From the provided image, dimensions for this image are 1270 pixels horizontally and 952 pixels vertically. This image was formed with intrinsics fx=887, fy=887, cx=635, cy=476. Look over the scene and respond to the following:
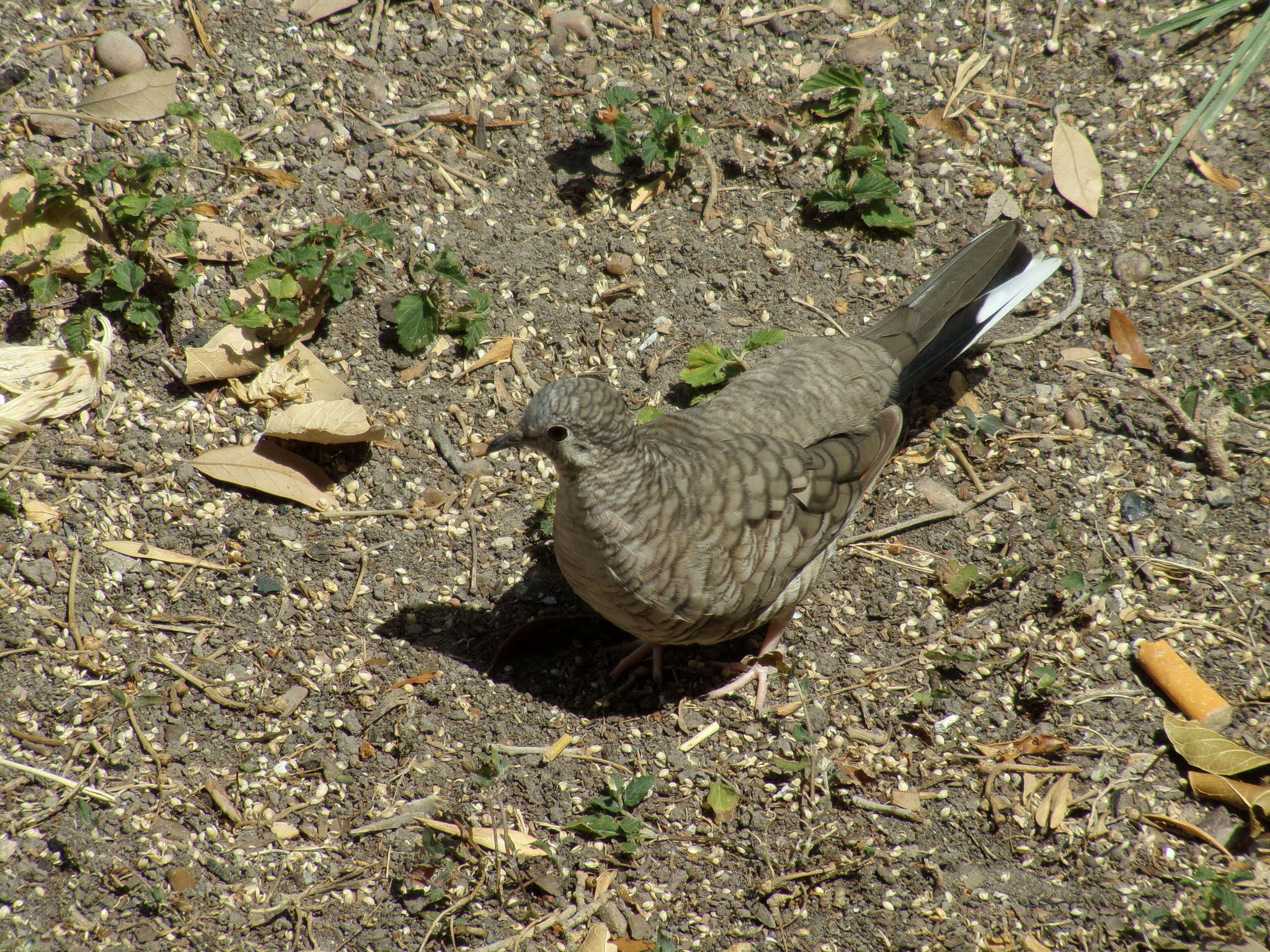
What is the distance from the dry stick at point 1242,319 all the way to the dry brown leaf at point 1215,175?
0.71 metres

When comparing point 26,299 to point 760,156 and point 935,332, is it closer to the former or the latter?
point 760,156

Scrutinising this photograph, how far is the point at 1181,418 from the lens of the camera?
4.02 metres

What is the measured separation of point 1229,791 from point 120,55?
5.58 meters

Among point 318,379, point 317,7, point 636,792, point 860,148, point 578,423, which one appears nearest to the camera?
point 578,423

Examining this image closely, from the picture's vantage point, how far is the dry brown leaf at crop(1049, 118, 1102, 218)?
4.58 meters

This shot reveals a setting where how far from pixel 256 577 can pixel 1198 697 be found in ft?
12.1

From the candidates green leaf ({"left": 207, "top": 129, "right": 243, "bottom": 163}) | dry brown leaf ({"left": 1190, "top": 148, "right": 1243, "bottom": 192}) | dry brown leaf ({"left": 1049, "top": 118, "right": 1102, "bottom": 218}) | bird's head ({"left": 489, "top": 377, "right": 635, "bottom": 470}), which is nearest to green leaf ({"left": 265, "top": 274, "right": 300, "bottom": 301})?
green leaf ({"left": 207, "top": 129, "right": 243, "bottom": 163})

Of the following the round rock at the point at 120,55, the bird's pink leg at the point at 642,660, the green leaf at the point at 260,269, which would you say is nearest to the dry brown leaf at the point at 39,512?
the green leaf at the point at 260,269

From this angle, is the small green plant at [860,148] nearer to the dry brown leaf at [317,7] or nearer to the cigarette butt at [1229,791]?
the dry brown leaf at [317,7]

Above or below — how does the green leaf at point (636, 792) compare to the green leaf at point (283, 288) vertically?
below

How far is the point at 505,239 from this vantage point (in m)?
4.36

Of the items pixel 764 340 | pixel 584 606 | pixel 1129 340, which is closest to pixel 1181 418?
pixel 1129 340

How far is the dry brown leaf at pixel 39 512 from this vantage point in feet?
11.0

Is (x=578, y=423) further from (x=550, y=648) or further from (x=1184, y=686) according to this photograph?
(x=1184, y=686)
